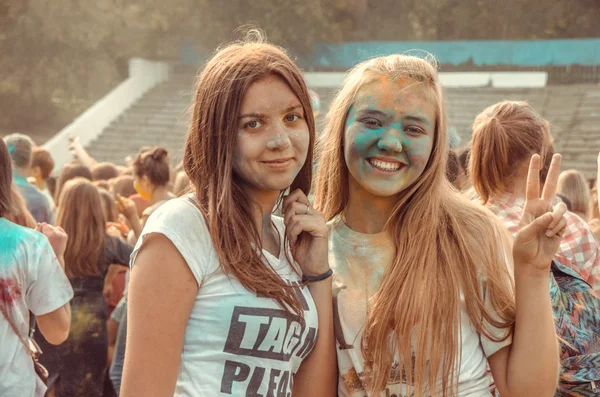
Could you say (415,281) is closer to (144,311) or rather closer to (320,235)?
(320,235)

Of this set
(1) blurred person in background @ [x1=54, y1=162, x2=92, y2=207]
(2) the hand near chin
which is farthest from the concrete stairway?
(2) the hand near chin

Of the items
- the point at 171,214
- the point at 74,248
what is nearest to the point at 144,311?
the point at 171,214

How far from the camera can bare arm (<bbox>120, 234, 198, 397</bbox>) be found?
1967 millimetres

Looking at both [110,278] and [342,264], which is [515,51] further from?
[342,264]

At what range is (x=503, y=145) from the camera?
132 inches

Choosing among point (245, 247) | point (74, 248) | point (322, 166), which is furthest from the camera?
point (74, 248)

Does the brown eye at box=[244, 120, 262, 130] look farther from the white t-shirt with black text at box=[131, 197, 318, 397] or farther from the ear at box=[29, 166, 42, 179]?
the ear at box=[29, 166, 42, 179]

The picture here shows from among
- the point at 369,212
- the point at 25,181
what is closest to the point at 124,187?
the point at 25,181

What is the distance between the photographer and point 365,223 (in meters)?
2.58

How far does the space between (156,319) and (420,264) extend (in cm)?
79

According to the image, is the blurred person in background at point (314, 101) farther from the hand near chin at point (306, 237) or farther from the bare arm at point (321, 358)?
the bare arm at point (321, 358)

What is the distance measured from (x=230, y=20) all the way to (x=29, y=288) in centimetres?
2460

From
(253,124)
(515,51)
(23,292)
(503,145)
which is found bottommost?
(23,292)

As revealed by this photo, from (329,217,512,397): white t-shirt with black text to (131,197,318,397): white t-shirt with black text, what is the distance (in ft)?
1.05
